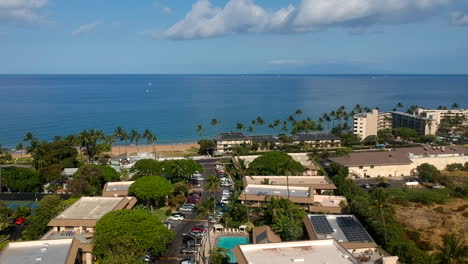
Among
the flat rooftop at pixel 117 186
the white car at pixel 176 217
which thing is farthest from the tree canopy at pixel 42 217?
the white car at pixel 176 217

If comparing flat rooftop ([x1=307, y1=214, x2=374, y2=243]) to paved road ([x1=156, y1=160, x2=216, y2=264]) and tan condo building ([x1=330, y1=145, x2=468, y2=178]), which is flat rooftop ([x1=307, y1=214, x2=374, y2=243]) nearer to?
paved road ([x1=156, y1=160, x2=216, y2=264])

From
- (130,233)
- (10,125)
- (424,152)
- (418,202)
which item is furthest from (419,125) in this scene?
(10,125)

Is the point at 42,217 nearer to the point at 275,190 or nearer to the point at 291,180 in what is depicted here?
the point at 275,190

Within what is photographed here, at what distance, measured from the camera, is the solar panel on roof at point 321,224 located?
120 ft

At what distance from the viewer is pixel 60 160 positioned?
2744 inches

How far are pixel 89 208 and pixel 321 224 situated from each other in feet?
85.0

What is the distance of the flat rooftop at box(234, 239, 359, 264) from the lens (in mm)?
26188

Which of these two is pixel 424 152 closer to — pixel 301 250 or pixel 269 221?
pixel 269 221

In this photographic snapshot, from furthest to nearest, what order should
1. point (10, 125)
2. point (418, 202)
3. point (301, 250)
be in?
point (10, 125), point (418, 202), point (301, 250)

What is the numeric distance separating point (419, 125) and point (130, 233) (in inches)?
4011

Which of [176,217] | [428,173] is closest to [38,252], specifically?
[176,217]

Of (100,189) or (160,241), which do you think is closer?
(160,241)

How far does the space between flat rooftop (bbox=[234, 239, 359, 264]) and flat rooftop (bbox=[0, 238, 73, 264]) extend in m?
13.6

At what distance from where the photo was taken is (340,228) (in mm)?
37312
